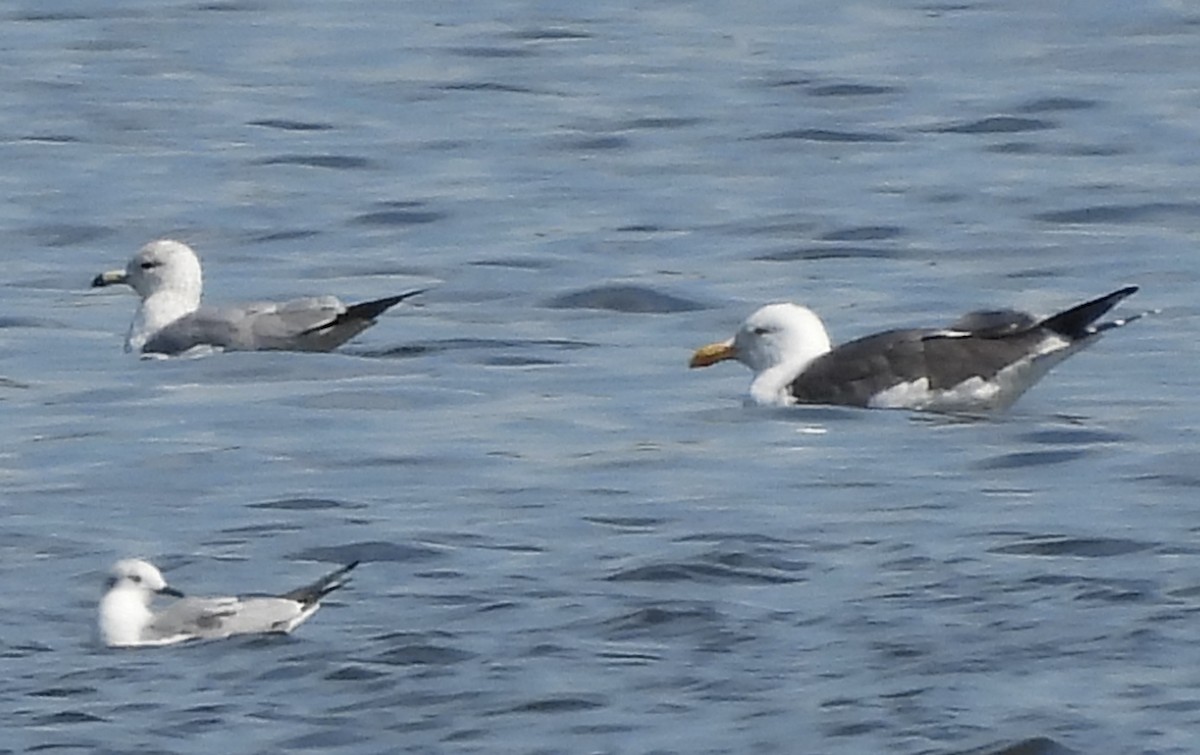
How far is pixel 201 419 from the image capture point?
51.2 ft

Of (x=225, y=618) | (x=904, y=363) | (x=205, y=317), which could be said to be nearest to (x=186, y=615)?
(x=225, y=618)

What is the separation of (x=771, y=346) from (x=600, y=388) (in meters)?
0.74

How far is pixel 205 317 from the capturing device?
57.7 ft

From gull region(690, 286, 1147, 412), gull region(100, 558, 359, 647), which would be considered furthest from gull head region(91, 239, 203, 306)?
gull region(100, 558, 359, 647)

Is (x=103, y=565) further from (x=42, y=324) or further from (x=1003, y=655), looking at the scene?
(x=42, y=324)

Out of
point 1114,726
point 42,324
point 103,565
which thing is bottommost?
point 1114,726

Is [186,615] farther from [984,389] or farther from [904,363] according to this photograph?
[984,389]

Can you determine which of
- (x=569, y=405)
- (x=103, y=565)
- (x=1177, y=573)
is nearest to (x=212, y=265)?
(x=569, y=405)

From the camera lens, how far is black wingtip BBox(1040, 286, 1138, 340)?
1585 cm

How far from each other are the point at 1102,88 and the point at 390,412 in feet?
33.5

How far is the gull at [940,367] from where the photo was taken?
620 inches

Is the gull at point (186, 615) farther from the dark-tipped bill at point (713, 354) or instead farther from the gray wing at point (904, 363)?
the dark-tipped bill at point (713, 354)

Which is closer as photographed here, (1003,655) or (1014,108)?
(1003,655)

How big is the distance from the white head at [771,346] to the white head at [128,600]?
4765 mm
